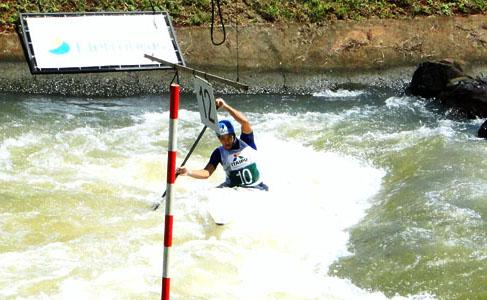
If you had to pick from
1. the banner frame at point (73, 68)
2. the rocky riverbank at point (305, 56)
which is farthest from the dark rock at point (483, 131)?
the banner frame at point (73, 68)

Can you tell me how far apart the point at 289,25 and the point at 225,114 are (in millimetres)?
3018

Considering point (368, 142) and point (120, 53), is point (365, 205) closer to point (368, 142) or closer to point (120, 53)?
point (368, 142)

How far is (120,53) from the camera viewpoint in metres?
10.5

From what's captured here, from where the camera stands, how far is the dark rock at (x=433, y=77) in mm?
14461

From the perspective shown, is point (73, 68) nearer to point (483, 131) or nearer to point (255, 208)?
point (255, 208)

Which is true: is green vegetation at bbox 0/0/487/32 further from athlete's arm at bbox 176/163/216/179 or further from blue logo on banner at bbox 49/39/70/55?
athlete's arm at bbox 176/163/216/179

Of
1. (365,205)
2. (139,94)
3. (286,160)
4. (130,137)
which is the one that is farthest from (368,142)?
(139,94)

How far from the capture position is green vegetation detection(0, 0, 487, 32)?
15.1 m

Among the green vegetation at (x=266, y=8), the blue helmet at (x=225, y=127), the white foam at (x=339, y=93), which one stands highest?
the green vegetation at (x=266, y=8)

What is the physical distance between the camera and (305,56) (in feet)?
50.7

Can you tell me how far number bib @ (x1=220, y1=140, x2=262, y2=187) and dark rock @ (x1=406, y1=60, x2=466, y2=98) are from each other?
6.26 m

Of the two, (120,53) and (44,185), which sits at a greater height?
(120,53)

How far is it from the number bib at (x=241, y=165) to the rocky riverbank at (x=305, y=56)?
18.6ft

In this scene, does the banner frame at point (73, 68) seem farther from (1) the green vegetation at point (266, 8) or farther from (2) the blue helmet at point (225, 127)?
(1) the green vegetation at point (266, 8)
